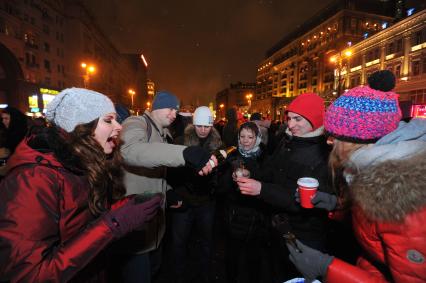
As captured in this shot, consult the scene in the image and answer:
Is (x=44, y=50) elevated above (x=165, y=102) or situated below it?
above

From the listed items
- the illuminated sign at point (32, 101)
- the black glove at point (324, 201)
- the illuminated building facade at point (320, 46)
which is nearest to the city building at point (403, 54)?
the illuminated building facade at point (320, 46)

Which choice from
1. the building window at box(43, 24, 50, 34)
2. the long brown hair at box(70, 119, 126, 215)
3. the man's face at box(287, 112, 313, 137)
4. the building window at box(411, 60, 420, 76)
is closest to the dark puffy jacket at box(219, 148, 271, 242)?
the man's face at box(287, 112, 313, 137)

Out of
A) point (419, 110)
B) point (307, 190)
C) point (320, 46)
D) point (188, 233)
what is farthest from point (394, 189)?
point (320, 46)

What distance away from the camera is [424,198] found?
1.20 m

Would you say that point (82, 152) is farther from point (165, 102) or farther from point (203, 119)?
point (203, 119)

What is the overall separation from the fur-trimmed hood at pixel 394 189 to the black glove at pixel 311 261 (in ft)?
1.58

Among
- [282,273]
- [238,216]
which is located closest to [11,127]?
[238,216]

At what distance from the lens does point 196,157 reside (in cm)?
218

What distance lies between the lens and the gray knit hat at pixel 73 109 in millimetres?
1774

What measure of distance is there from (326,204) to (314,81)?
75266 mm

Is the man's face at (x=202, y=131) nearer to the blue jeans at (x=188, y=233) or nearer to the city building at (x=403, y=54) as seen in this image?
the blue jeans at (x=188, y=233)

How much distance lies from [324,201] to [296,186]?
19.0 inches

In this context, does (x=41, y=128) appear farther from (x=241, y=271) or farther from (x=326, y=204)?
(x=241, y=271)

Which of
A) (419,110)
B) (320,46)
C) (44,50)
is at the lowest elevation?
(419,110)
